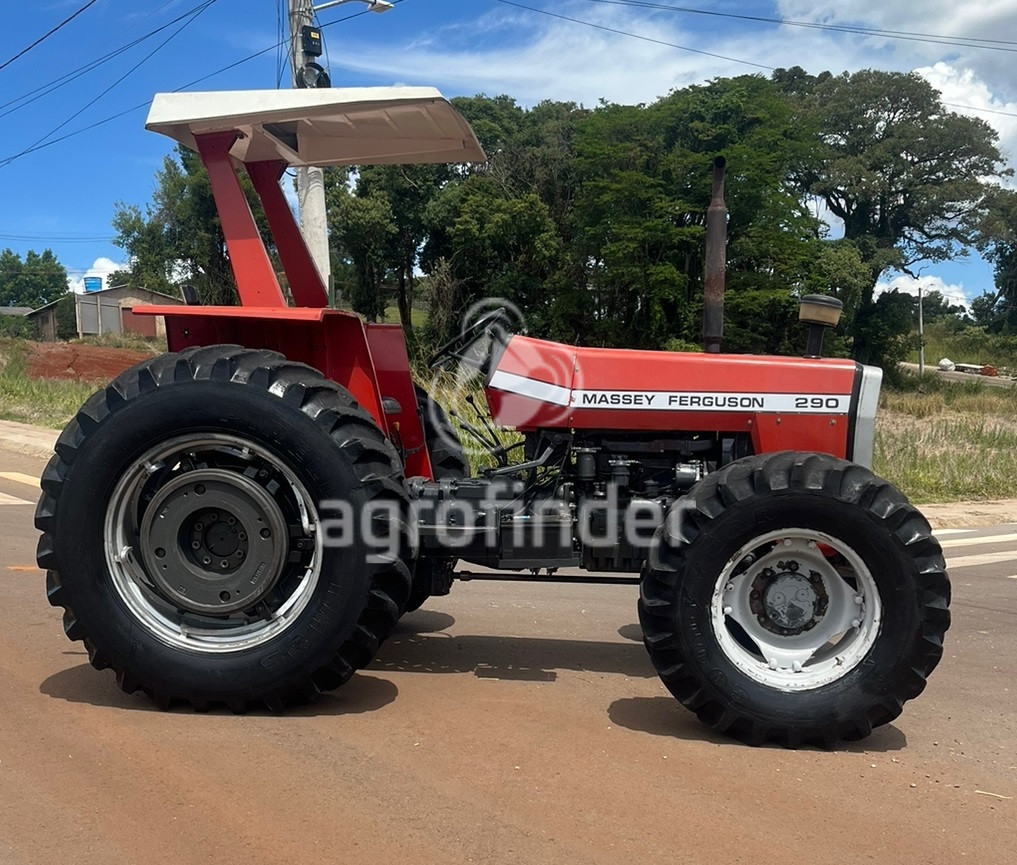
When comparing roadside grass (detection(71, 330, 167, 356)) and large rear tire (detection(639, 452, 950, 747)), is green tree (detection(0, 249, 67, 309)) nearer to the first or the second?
roadside grass (detection(71, 330, 167, 356))

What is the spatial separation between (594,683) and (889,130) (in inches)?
1741

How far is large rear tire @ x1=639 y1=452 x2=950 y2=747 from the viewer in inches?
137

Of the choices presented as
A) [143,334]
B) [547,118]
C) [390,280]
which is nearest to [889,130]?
[547,118]

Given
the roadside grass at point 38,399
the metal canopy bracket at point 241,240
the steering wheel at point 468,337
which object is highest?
the metal canopy bracket at point 241,240

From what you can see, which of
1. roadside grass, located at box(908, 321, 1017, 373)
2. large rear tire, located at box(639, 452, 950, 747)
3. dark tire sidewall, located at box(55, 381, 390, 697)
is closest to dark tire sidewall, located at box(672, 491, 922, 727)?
large rear tire, located at box(639, 452, 950, 747)

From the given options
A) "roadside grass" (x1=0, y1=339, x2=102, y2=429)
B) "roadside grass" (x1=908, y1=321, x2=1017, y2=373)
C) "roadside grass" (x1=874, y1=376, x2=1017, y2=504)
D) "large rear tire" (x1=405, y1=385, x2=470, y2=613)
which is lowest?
"roadside grass" (x1=908, y1=321, x2=1017, y2=373)

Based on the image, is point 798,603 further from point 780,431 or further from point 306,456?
point 306,456

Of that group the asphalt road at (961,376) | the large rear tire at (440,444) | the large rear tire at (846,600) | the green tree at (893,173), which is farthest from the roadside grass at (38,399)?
the asphalt road at (961,376)

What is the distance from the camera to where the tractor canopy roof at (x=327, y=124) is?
3791mm

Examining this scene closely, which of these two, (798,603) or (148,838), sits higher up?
(798,603)

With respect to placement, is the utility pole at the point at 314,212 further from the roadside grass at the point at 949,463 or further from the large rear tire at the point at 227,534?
the roadside grass at the point at 949,463

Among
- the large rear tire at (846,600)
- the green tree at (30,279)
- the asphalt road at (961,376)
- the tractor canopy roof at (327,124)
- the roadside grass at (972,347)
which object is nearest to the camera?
the large rear tire at (846,600)

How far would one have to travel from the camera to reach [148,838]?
273 cm

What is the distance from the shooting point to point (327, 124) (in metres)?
4.29
